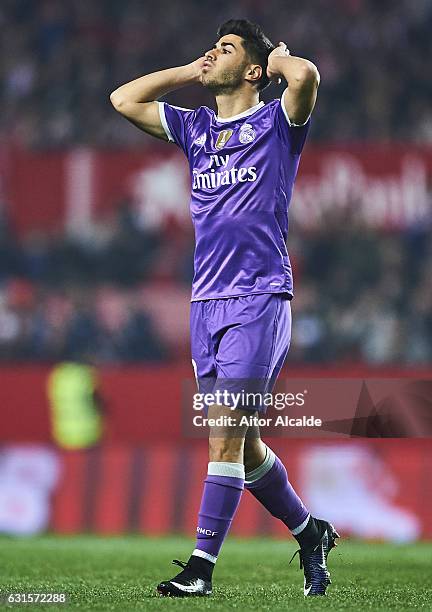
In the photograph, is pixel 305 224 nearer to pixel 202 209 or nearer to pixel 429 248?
pixel 429 248

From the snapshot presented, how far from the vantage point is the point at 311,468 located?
10594 millimetres

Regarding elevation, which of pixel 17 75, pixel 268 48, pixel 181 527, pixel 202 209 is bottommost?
pixel 181 527

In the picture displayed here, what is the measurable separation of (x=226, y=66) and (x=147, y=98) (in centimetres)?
54

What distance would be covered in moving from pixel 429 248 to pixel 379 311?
135 cm

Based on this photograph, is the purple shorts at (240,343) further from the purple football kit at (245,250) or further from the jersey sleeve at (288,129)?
the jersey sleeve at (288,129)

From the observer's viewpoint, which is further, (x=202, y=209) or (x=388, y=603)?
(x=202, y=209)

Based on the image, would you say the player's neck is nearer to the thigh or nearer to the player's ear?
the player's ear

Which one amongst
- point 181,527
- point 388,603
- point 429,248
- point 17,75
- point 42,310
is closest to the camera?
point 388,603

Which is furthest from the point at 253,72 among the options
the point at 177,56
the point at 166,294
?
the point at 177,56

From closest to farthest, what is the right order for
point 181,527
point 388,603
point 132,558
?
point 388,603 < point 132,558 < point 181,527

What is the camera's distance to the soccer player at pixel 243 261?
5.45m

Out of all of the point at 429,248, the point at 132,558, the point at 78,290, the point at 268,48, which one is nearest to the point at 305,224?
the point at 429,248

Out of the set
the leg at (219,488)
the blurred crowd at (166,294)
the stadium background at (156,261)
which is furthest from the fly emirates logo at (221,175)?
the blurred crowd at (166,294)

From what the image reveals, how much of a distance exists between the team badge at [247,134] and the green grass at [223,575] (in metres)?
2.01
